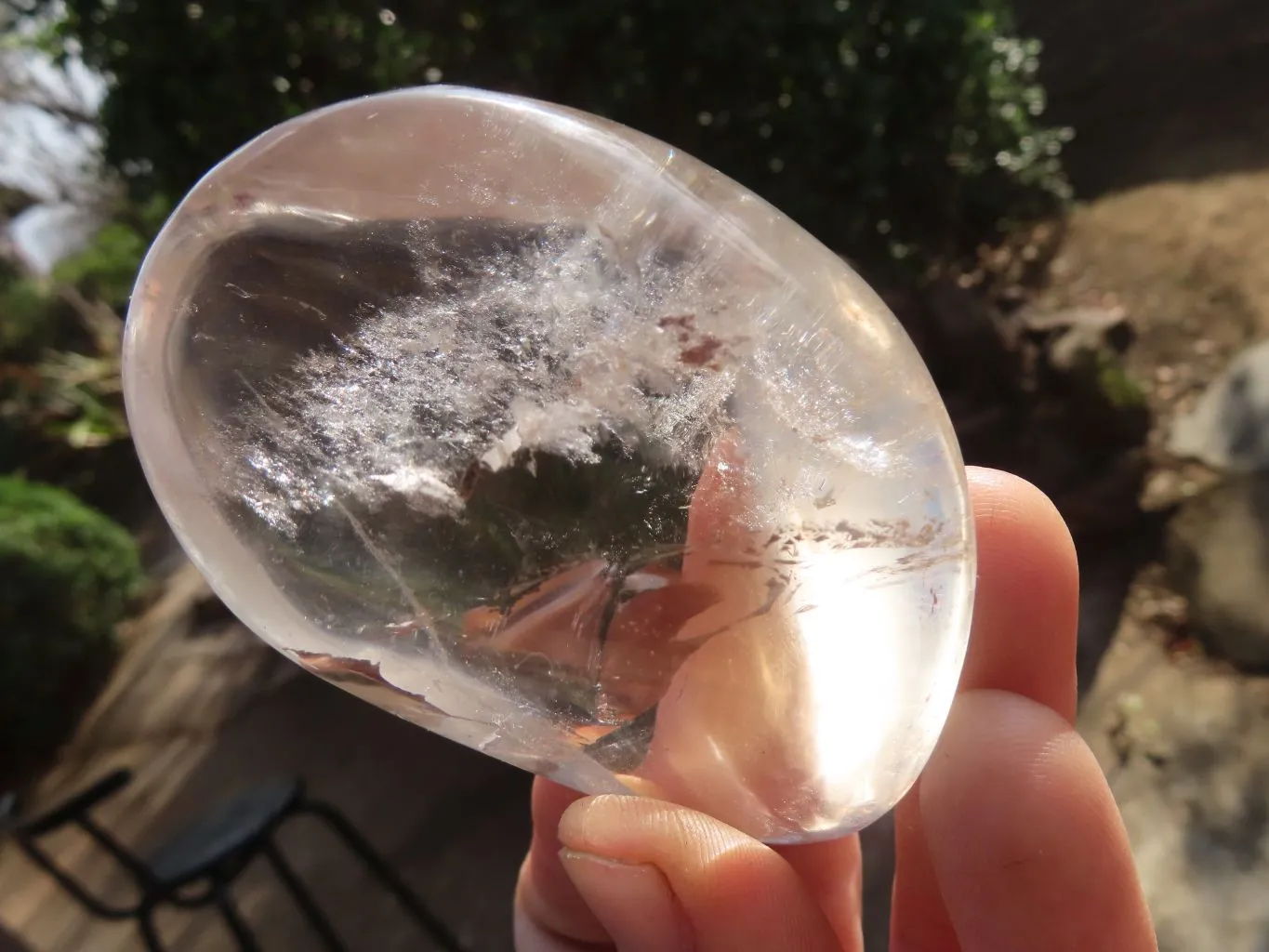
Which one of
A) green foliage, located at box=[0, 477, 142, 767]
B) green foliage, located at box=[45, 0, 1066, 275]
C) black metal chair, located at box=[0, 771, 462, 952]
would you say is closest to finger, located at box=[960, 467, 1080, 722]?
black metal chair, located at box=[0, 771, 462, 952]

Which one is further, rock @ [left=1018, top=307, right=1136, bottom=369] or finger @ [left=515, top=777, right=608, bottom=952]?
rock @ [left=1018, top=307, right=1136, bottom=369]

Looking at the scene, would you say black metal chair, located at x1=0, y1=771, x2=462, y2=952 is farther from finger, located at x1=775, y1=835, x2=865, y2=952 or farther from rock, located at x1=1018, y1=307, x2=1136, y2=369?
rock, located at x1=1018, y1=307, x2=1136, y2=369

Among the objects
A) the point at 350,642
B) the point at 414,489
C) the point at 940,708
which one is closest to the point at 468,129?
the point at 414,489

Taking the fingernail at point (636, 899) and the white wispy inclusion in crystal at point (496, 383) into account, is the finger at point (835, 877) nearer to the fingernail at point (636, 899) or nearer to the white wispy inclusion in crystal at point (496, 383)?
the fingernail at point (636, 899)

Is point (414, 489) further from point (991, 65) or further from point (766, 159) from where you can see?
point (991, 65)

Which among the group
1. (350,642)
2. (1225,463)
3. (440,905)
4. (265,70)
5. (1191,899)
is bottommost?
(440,905)
